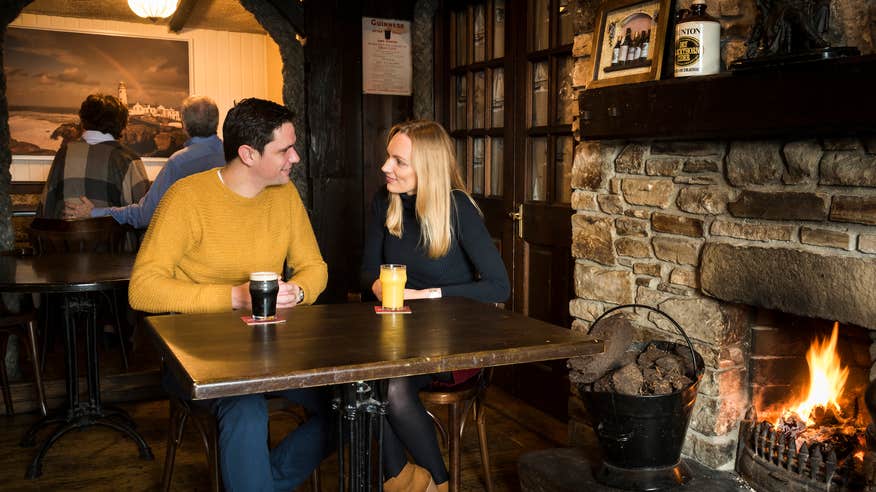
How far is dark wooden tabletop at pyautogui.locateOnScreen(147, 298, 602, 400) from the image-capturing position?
1677 millimetres

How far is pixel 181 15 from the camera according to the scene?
7.06 m

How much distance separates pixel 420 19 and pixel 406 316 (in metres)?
Answer: 3.12

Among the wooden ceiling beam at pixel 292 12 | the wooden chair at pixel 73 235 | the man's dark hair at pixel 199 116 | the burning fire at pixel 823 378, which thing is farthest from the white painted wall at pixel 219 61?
the burning fire at pixel 823 378


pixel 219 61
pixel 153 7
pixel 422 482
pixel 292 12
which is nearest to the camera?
pixel 422 482

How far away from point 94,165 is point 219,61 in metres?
3.72

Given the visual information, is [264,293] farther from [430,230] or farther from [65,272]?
[65,272]

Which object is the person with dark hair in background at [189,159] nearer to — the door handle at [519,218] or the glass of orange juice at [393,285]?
the door handle at [519,218]

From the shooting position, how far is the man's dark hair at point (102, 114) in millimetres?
4570

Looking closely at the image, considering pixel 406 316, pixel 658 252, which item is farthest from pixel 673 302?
pixel 406 316

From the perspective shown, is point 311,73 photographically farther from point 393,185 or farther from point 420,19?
point 393,185

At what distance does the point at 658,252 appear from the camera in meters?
2.86

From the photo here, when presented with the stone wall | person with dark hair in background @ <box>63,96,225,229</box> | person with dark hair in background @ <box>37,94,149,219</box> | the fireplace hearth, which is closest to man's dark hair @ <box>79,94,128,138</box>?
person with dark hair in background @ <box>37,94,149,219</box>

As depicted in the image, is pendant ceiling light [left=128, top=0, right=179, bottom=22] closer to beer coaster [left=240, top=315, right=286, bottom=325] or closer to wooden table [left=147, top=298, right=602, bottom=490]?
wooden table [left=147, top=298, right=602, bottom=490]

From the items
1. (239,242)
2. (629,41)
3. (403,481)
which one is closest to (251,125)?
(239,242)
